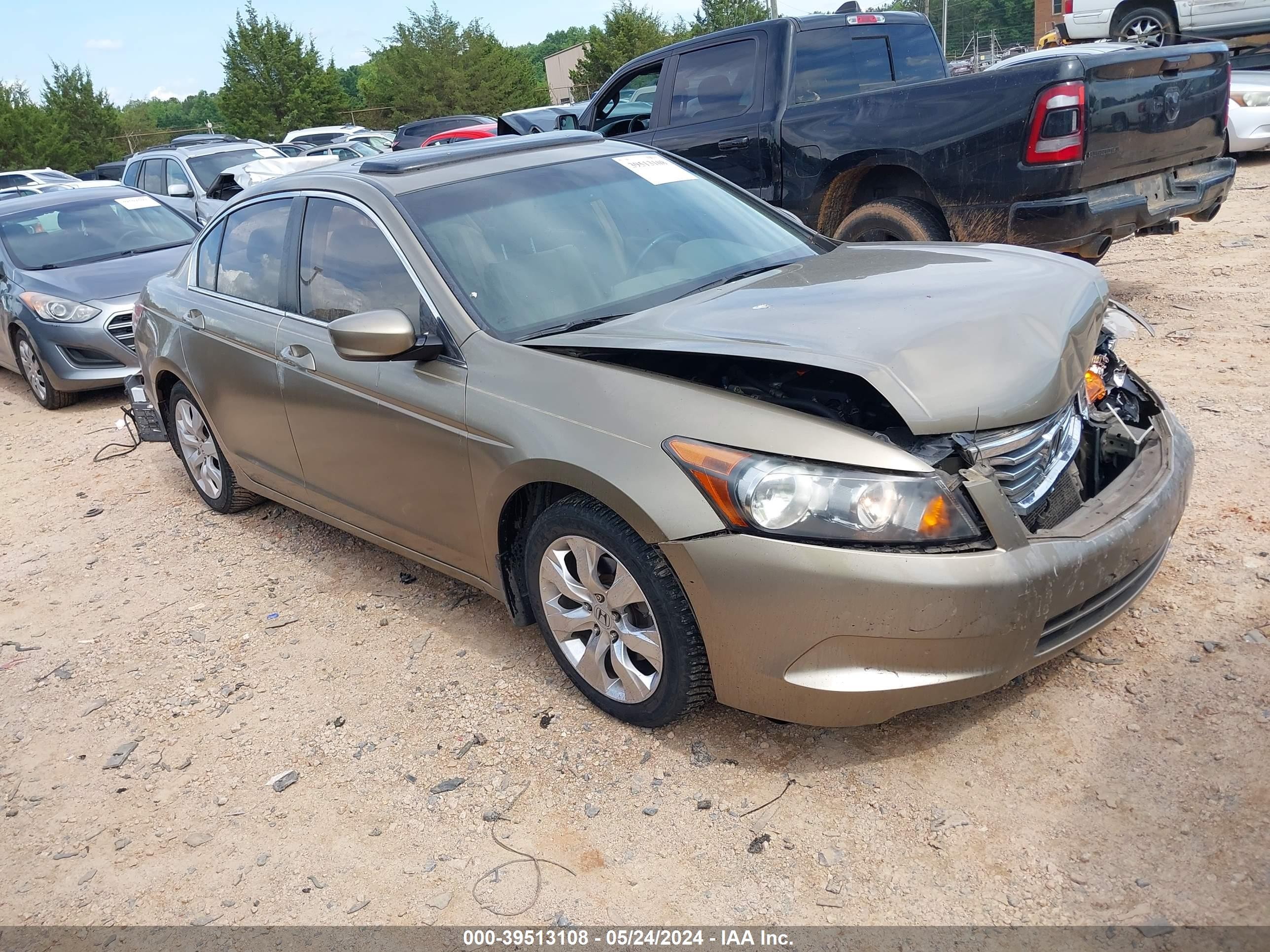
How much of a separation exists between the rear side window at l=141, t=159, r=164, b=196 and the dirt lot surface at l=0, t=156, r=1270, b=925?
37.2 ft

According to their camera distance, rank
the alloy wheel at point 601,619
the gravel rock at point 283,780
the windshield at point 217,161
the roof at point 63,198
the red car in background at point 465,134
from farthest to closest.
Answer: the windshield at point 217,161 < the red car in background at point 465,134 < the roof at point 63,198 < the gravel rock at point 283,780 < the alloy wheel at point 601,619

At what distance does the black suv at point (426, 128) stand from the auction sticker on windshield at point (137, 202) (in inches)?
421

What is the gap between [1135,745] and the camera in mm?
2729

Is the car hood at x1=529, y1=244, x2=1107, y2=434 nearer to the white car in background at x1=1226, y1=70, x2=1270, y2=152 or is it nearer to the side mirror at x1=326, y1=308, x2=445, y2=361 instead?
the side mirror at x1=326, y1=308, x2=445, y2=361

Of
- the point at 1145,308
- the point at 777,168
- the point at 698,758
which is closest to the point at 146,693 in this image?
the point at 698,758

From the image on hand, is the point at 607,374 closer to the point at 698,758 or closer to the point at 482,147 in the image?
→ the point at 698,758

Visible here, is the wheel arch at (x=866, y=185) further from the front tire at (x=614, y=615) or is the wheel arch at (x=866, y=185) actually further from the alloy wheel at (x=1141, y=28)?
the alloy wheel at (x=1141, y=28)

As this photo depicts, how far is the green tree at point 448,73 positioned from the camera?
1815 inches

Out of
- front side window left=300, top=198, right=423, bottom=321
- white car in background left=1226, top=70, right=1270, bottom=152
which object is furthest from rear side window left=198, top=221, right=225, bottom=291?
white car in background left=1226, top=70, right=1270, bottom=152

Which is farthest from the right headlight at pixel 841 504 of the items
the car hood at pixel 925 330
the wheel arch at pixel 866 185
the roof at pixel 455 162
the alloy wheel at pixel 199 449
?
the wheel arch at pixel 866 185

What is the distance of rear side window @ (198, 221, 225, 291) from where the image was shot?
4801 mm

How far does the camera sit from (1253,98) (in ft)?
37.6

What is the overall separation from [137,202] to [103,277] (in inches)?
57.0

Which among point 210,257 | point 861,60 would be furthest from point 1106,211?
point 210,257
